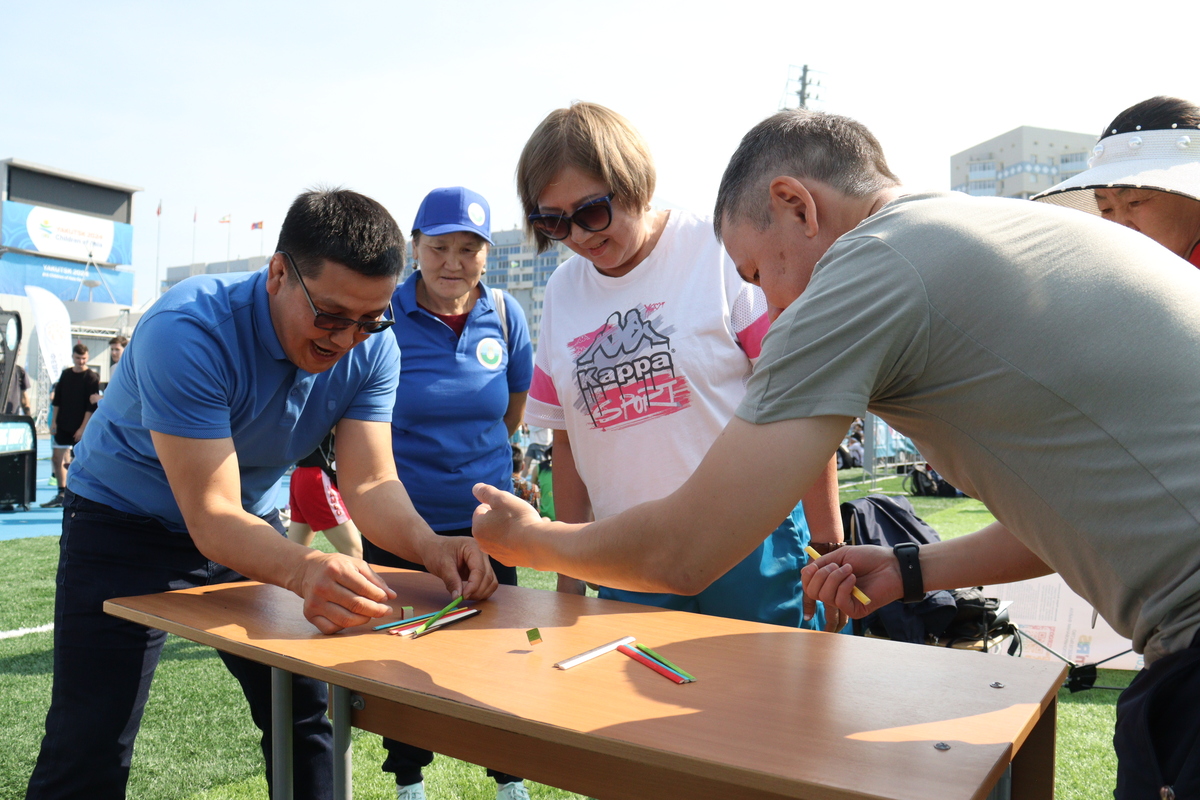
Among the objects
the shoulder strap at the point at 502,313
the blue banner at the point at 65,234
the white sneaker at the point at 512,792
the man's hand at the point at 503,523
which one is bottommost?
the white sneaker at the point at 512,792

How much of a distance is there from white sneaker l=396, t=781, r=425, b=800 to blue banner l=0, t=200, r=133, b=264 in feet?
167

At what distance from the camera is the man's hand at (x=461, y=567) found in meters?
1.99

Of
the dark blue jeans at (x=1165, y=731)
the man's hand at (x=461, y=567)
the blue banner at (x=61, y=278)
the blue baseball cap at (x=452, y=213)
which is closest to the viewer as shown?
the dark blue jeans at (x=1165, y=731)

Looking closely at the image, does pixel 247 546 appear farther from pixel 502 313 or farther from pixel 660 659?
pixel 502 313

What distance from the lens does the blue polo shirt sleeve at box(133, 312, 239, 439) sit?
186 cm

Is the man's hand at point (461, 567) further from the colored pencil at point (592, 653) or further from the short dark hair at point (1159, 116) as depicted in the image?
the short dark hair at point (1159, 116)

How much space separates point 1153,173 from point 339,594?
6.65 feet

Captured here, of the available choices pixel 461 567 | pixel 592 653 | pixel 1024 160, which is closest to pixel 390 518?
pixel 461 567

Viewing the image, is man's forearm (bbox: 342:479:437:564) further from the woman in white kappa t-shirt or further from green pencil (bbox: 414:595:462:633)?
the woman in white kappa t-shirt

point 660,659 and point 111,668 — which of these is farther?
point 111,668

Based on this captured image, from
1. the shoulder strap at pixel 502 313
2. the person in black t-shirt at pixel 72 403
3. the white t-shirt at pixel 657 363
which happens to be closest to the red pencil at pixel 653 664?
the white t-shirt at pixel 657 363

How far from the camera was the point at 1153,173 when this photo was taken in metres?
1.90

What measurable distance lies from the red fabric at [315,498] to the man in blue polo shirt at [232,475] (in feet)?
7.09

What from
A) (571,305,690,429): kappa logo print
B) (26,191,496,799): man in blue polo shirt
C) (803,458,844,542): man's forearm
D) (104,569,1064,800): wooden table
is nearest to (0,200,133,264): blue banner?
(26,191,496,799): man in blue polo shirt
